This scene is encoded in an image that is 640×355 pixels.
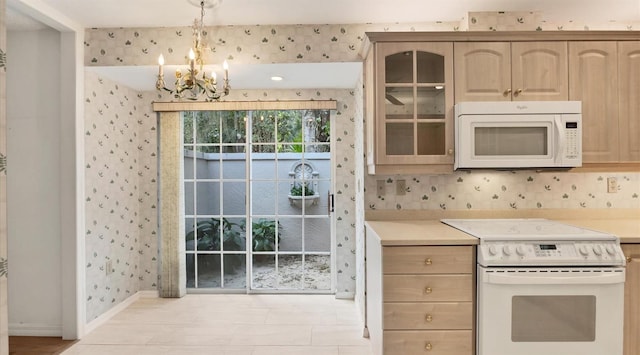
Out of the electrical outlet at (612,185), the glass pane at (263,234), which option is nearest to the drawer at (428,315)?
the electrical outlet at (612,185)

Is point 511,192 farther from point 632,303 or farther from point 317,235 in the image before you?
point 317,235

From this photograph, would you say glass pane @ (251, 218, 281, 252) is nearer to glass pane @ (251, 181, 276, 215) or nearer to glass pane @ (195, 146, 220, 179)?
glass pane @ (251, 181, 276, 215)

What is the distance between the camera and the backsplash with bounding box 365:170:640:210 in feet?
9.23

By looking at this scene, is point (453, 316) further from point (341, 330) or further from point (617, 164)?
point (617, 164)

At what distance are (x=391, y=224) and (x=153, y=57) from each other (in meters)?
2.19

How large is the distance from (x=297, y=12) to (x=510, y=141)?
5.51 ft

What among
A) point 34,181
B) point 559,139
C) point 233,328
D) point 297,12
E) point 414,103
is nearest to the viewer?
point 559,139

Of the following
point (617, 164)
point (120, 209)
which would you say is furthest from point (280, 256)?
point (617, 164)

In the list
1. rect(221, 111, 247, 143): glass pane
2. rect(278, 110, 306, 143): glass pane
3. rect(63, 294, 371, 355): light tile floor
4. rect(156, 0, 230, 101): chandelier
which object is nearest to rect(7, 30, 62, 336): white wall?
rect(63, 294, 371, 355): light tile floor

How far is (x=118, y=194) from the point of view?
3482 millimetres

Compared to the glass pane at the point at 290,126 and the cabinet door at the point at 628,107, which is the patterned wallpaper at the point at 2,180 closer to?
the glass pane at the point at 290,126

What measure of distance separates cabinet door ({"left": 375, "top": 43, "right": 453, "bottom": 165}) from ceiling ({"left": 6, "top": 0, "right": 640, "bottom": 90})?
0.36m

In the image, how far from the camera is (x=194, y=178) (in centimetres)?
395

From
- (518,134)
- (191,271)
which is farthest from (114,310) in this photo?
(518,134)
